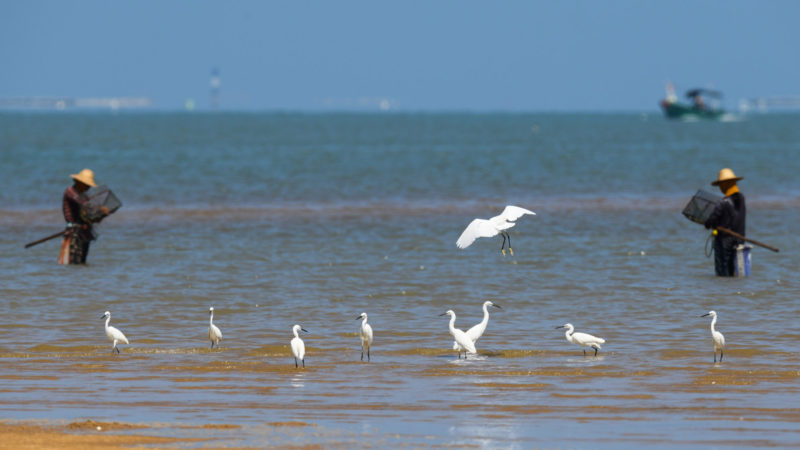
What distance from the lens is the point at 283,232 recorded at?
32688 millimetres

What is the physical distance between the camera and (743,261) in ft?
73.3

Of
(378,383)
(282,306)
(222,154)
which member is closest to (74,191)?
(282,306)

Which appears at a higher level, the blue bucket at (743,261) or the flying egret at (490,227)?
the flying egret at (490,227)

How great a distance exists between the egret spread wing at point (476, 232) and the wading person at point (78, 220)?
36.0 ft

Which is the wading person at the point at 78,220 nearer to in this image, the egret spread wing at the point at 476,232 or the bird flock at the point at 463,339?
the bird flock at the point at 463,339

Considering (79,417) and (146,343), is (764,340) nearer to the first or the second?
(146,343)

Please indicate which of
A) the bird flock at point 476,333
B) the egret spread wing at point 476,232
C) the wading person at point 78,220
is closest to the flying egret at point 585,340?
the bird flock at point 476,333

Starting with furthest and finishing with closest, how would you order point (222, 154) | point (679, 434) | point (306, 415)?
point (222, 154)
point (306, 415)
point (679, 434)

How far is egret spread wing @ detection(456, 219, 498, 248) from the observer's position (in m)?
14.7

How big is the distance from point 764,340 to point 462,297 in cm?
581

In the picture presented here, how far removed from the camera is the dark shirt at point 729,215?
2173 cm

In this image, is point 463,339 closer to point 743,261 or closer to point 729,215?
point 729,215

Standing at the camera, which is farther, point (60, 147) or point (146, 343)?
point (60, 147)

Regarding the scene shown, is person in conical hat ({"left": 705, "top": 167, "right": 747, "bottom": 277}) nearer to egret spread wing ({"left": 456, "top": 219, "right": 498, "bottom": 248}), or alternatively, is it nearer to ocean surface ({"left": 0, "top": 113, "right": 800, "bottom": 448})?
ocean surface ({"left": 0, "top": 113, "right": 800, "bottom": 448})
